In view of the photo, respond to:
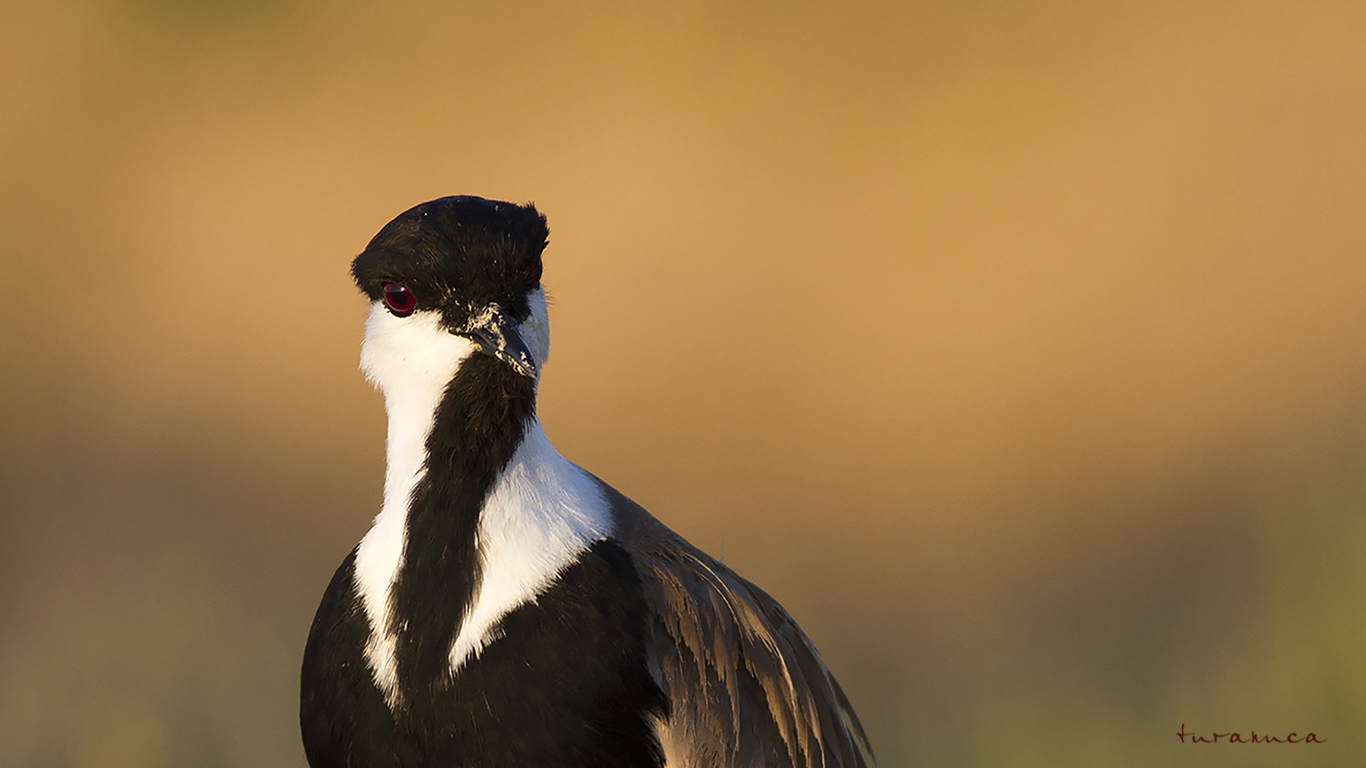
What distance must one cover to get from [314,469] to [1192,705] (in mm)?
4038

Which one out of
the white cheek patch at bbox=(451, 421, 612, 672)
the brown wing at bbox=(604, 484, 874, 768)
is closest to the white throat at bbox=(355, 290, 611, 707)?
the white cheek patch at bbox=(451, 421, 612, 672)

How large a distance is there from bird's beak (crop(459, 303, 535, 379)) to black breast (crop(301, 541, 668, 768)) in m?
0.41

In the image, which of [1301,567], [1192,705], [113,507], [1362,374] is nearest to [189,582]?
[113,507]

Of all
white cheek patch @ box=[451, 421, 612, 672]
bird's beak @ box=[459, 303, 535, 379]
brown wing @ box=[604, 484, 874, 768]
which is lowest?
brown wing @ box=[604, 484, 874, 768]

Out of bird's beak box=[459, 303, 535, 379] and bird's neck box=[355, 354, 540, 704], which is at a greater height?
bird's beak box=[459, 303, 535, 379]

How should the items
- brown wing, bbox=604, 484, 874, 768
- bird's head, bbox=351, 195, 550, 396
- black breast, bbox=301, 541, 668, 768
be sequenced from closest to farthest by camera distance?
1. black breast, bbox=301, 541, 668, 768
2. bird's head, bbox=351, 195, 550, 396
3. brown wing, bbox=604, 484, 874, 768

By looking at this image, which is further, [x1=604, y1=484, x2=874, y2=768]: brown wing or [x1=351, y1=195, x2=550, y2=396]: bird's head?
[x1=604, y1=484, x2=874, y2=768]: brown wing

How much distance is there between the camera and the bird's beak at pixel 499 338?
2195 mm

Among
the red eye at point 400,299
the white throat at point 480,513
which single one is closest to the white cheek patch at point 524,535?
the white throat at point 480,513

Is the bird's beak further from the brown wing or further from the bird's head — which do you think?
the brown wing

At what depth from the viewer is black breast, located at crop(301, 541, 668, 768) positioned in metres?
2.19

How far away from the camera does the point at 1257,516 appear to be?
198 inches

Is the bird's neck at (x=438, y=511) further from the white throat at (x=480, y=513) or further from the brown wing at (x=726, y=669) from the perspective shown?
the brown wing at (x=726, y=669)

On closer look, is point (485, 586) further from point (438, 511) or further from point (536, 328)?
point (536, 328)
